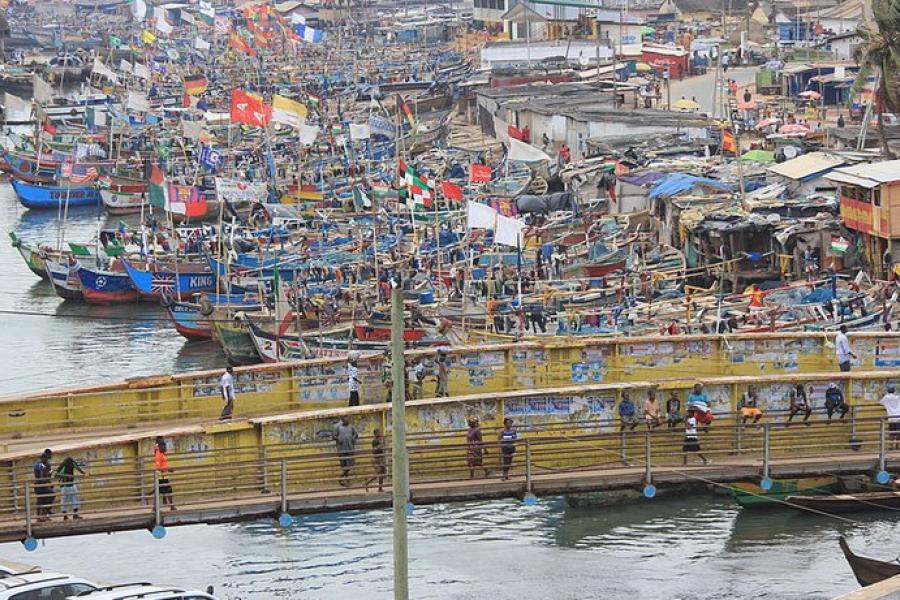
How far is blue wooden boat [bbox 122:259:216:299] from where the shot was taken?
56.4m

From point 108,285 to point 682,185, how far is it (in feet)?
58.0

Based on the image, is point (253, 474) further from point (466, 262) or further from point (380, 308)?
point (466, 262)

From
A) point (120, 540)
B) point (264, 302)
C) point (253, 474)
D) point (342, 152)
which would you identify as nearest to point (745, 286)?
point (264, 302)

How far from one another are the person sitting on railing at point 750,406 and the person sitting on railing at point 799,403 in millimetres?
461

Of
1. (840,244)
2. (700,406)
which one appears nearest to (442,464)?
(700,406)

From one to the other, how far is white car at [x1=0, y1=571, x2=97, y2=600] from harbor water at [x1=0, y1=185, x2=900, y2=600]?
4.63m

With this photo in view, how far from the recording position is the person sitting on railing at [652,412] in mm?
26500

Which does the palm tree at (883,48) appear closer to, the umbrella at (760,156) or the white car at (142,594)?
the umbrella at (760,156)

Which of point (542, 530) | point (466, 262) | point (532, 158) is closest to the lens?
point (542, 530)

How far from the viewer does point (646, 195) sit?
55.4 metres

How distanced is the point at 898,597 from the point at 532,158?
3873 centimetres

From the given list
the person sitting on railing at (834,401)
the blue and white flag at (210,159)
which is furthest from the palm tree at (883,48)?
the person sitting on railing at (834,401)

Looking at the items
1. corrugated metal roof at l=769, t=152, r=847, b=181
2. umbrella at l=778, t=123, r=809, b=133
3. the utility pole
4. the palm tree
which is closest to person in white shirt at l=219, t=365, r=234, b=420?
the utility pole

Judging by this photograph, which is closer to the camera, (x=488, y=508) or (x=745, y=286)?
(x=488, y=508)
